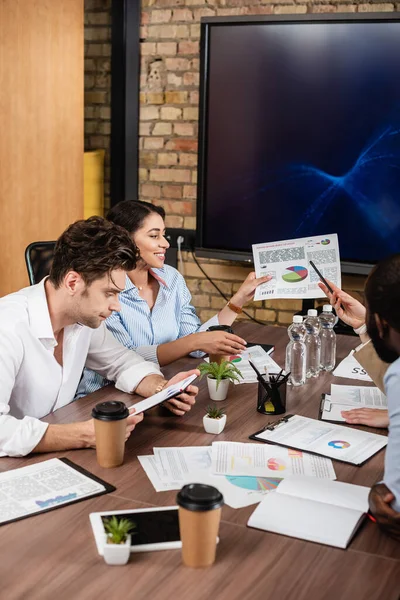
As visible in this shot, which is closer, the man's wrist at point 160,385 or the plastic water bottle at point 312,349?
the man's wrist at point 160,385

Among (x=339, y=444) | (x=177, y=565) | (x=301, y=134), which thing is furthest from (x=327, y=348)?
(x=301, y=134)

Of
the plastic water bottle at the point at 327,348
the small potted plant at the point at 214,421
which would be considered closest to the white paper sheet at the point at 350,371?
the plastic water bottle at the point at 327,348

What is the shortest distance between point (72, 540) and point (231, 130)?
3.09 meters

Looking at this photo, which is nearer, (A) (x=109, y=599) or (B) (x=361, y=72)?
(A) (x=109, y=599)

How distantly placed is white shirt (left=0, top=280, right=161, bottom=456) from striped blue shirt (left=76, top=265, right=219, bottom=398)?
0.25m

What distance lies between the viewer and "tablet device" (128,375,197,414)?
1.96 meters

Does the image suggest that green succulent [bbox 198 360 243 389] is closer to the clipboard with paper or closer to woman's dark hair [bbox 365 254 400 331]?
the clipboard with paper

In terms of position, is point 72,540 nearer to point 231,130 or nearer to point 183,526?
point 183,526

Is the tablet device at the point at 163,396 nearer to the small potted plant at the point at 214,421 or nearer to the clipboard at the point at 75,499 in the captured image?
the small potted plant at the point at 214,421

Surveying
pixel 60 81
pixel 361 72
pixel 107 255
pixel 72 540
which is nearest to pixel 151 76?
pixel 60 81

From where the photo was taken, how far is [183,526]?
4.57 ft

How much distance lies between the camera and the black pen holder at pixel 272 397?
2213 millimetres

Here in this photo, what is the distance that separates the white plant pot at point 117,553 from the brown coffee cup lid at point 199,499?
0.13 metres

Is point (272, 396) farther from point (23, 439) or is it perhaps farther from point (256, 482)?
point (23, 439)
